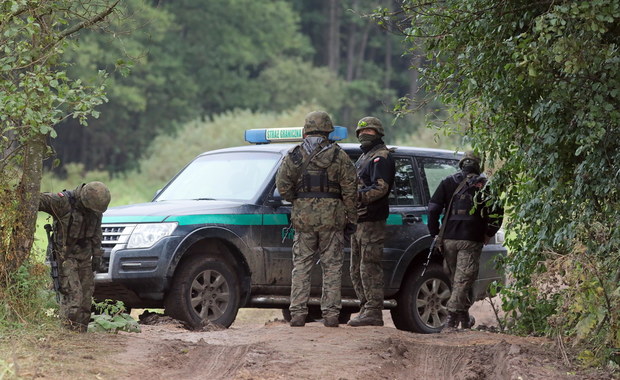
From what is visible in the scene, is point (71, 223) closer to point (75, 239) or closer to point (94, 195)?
point (75, 239)

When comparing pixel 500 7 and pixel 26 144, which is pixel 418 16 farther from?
pixel 26 144

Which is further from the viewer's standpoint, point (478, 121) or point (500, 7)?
point (478, 121)

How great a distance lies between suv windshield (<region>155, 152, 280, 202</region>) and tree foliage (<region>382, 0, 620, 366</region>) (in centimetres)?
199

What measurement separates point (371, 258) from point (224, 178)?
5.91ft

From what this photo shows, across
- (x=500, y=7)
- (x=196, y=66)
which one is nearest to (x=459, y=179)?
(x=500, y=7)

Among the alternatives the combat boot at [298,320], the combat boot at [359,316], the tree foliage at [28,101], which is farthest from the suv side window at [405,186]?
the tree foliage at [28,101]

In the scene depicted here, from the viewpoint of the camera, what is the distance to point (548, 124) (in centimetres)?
916

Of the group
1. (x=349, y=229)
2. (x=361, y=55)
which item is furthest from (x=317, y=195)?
(x=361, y=55)

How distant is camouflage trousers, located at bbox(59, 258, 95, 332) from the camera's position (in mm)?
8805

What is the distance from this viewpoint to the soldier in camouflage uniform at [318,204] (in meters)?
10.0

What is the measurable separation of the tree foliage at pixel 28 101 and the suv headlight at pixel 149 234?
1375 millimetres

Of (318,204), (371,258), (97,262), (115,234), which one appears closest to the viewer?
(97,262)

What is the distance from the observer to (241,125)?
155 ft

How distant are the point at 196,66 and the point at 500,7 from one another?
5114 cm
